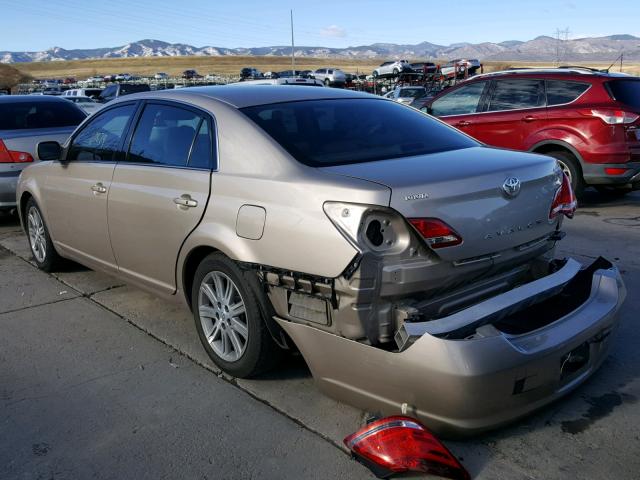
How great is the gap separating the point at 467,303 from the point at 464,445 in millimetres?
670

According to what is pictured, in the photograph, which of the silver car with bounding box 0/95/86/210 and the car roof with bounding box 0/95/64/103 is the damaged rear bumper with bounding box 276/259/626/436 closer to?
the silver car with bounding box 0/95/86/210

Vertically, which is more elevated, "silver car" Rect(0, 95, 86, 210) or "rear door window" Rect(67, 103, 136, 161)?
"rear door window" Rect(67, 103, 136, 161)

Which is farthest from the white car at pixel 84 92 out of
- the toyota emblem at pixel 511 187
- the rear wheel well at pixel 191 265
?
the toyota emblem at pixel 511 187

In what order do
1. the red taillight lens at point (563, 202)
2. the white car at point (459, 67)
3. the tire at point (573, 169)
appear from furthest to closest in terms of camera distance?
the white car at point (459, 67) → the tire at point (573, 169) → the red taillight lens at point (563, 202)

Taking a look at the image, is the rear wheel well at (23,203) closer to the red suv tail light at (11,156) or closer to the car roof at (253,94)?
the red suv tail light at (11,156)

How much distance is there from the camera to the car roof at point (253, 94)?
3.86 m

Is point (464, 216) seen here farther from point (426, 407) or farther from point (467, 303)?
point (426, 407)

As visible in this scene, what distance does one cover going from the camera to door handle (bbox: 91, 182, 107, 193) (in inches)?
179

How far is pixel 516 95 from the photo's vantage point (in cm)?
873

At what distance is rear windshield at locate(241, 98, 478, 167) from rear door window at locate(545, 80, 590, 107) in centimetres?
474

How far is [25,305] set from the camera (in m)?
5.10

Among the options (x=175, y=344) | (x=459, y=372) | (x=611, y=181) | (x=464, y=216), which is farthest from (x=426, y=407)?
(x=611, y=181)

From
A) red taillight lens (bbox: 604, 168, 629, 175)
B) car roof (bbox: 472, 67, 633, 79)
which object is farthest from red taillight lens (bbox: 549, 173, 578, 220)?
car roof (bbox: 472, 67, 633, 79)

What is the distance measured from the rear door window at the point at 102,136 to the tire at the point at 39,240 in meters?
0.90
